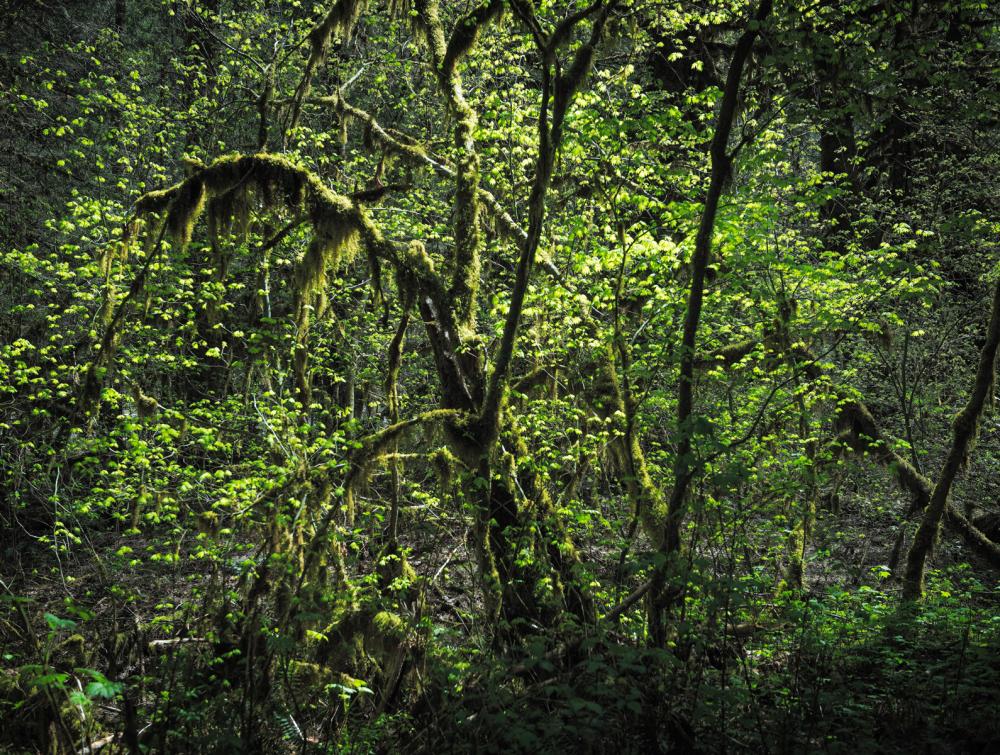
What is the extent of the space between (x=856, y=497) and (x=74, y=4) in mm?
21661

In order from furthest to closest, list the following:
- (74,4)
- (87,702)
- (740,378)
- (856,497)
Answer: (74,4) → (856,497) → (740,378) → (87,702)

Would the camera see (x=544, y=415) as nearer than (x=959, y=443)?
No

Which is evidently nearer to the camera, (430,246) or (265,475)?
(265,475)

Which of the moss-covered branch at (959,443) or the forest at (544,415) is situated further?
the moss-covered branch at (959,443)

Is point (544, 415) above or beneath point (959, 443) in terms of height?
above

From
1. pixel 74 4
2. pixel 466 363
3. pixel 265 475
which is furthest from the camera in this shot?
pixel 74 4

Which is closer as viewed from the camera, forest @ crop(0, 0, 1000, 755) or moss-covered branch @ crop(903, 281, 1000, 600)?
forest @ crop(0, 0, 1000, 755)

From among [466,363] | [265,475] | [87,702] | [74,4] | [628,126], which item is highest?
[74,4]

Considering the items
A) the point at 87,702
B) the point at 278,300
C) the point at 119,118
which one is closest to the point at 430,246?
the point at 278,300

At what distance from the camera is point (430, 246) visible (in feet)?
51.2

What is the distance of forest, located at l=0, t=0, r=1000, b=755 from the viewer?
14.8 feet

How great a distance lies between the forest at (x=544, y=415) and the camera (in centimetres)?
450

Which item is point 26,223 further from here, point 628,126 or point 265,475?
point 628,126

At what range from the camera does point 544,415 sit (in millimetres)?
9148
